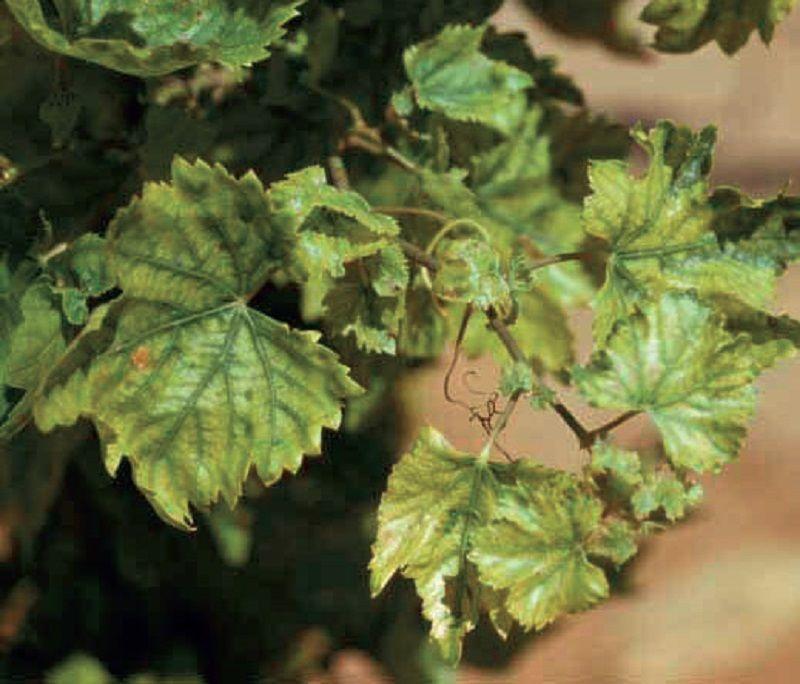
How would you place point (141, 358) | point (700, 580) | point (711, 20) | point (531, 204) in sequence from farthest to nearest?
point (700, 580), point (531, 204), point (711, 20), point (141, 358)

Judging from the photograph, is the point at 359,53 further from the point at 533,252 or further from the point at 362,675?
the point at 362,675

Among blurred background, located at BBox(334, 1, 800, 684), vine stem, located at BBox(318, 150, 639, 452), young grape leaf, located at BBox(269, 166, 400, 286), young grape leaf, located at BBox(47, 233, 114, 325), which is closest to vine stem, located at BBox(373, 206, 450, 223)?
vine stem, located at BBox(318, 150, 639, 452)

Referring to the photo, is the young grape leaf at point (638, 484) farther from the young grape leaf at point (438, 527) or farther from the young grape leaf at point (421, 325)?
the young grape leaf at point (421, 325)

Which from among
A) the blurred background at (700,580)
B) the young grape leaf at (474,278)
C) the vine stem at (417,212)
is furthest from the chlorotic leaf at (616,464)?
the blurred background at (700,580)

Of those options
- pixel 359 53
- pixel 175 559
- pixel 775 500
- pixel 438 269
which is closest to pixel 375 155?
pixel 359 53

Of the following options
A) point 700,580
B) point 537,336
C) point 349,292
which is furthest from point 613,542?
point 700,580

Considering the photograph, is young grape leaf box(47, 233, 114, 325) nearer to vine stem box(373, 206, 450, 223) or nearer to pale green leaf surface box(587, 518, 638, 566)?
vine stem box(373, 206, 450, 223)

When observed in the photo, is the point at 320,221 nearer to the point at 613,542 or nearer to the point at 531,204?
the point at 613,542
